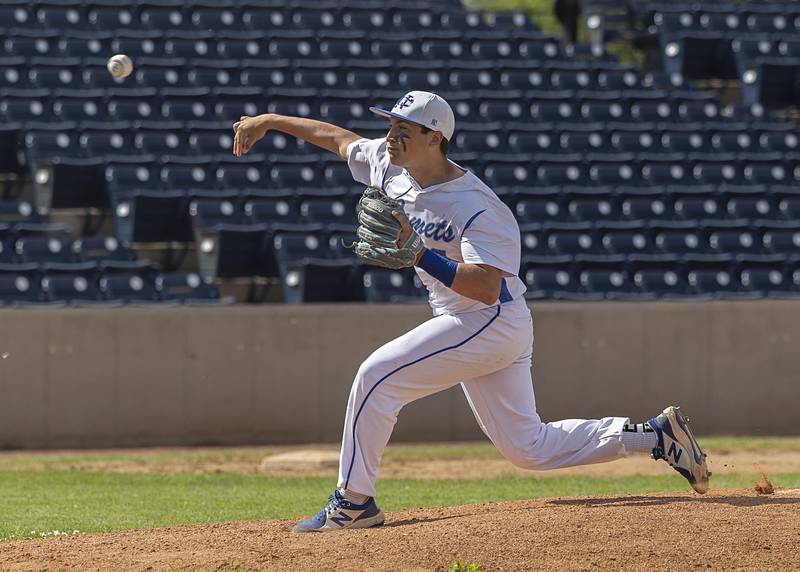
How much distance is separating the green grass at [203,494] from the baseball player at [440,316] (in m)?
2.23

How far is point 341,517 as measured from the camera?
5.74m

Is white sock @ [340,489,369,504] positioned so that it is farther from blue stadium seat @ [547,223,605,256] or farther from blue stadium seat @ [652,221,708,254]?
→ blue stadium seat @ [652,221,708,254]

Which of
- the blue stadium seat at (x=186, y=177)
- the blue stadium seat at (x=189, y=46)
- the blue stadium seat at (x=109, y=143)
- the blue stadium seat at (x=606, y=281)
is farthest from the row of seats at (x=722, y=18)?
the blue stadium seat at (x=109, y=143)

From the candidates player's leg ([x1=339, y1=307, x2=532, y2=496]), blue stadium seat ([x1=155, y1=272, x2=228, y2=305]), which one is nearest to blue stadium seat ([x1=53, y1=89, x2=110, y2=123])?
blue stadium seat ([x1=155, y1=272, x2=228, y2=305])

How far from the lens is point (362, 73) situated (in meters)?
18.1

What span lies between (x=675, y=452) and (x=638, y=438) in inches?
9.6

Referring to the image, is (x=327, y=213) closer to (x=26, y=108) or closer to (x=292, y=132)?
(x=26, y=108)

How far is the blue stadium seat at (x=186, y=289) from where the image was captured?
1377 centimetres

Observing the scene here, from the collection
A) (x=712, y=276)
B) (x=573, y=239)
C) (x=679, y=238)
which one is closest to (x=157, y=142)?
(x=573, y=239)

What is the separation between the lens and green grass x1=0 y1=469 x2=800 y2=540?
7961mm

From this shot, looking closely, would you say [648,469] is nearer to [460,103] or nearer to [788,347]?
[788,347]

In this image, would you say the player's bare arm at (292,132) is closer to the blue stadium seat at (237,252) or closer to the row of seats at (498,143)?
the blue stadium seat at (237,252)

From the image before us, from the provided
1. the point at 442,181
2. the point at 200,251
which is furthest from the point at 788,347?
the point at 442,181

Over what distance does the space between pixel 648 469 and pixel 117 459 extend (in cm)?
464
